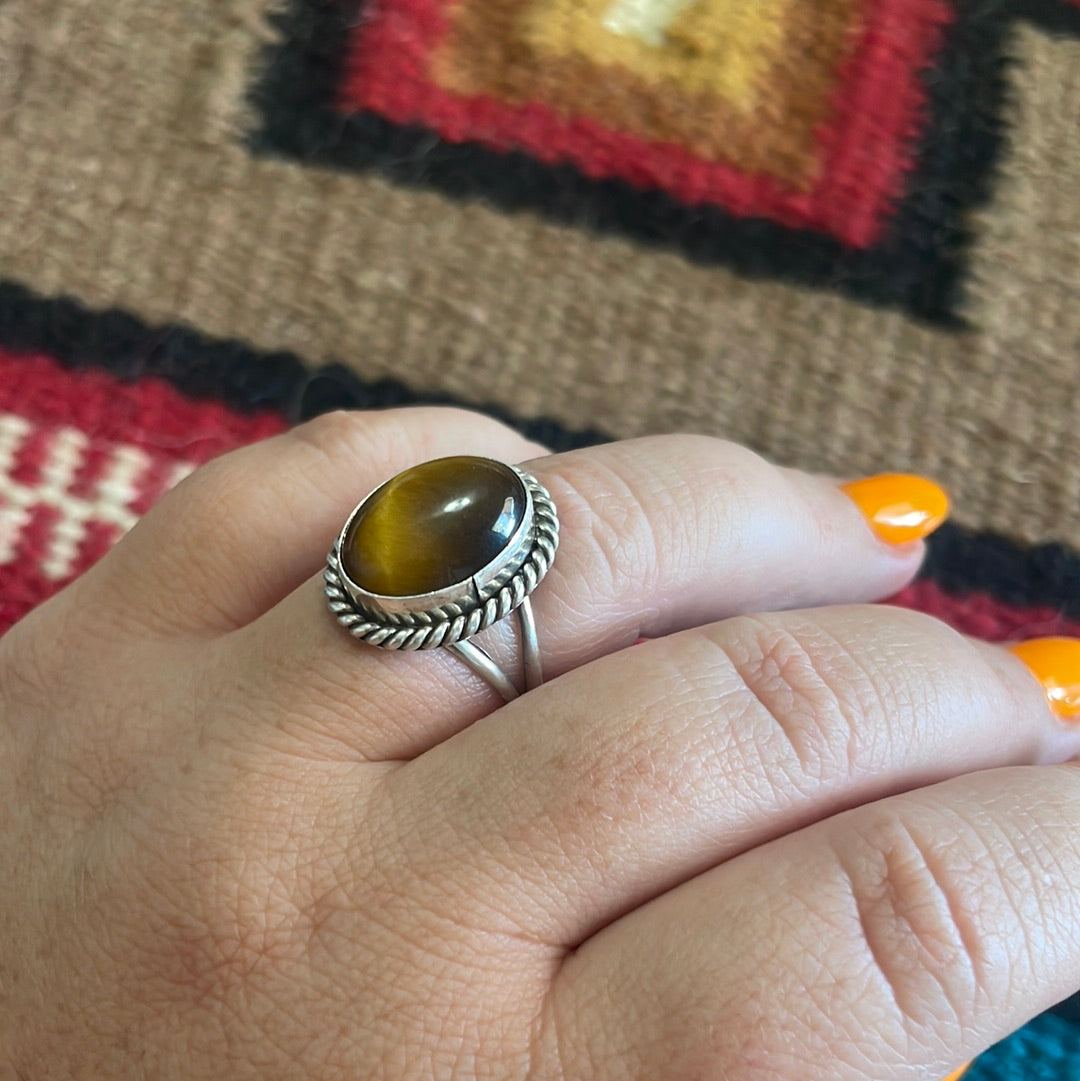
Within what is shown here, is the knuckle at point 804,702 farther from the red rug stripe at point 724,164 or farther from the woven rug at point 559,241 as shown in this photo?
the red rug stripe at point 724,164

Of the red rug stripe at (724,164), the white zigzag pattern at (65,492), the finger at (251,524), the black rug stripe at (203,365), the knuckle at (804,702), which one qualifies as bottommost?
the white zigzag pattern at (65,492)

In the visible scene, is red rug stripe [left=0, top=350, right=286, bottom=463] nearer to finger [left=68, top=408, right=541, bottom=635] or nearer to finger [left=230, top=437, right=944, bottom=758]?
finger [left=68, top=408, right=541, bottom=635]

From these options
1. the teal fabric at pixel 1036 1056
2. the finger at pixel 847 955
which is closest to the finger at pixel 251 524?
the finger at pixel 847 955

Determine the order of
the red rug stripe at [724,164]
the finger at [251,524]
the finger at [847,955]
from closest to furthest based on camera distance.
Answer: the finger at [847,955] < the finger at [251,524] < the red rug stripe at [724,164]

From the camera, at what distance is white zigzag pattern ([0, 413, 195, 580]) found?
69 cm

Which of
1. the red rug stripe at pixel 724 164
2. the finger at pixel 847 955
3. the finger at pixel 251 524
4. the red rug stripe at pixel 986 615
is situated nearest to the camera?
the finger at pixel 847 955

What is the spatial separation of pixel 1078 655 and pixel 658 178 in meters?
0.42

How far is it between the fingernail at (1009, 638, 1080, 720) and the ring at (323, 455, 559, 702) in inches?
9.7

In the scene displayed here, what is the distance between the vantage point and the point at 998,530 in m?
0.70

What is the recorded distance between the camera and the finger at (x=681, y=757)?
0.42 m

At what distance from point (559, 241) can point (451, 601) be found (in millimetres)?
406

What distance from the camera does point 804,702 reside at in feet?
1.46

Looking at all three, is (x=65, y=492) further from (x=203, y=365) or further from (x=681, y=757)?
(x=681, y=757)

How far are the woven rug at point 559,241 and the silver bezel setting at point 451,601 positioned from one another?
28cm
